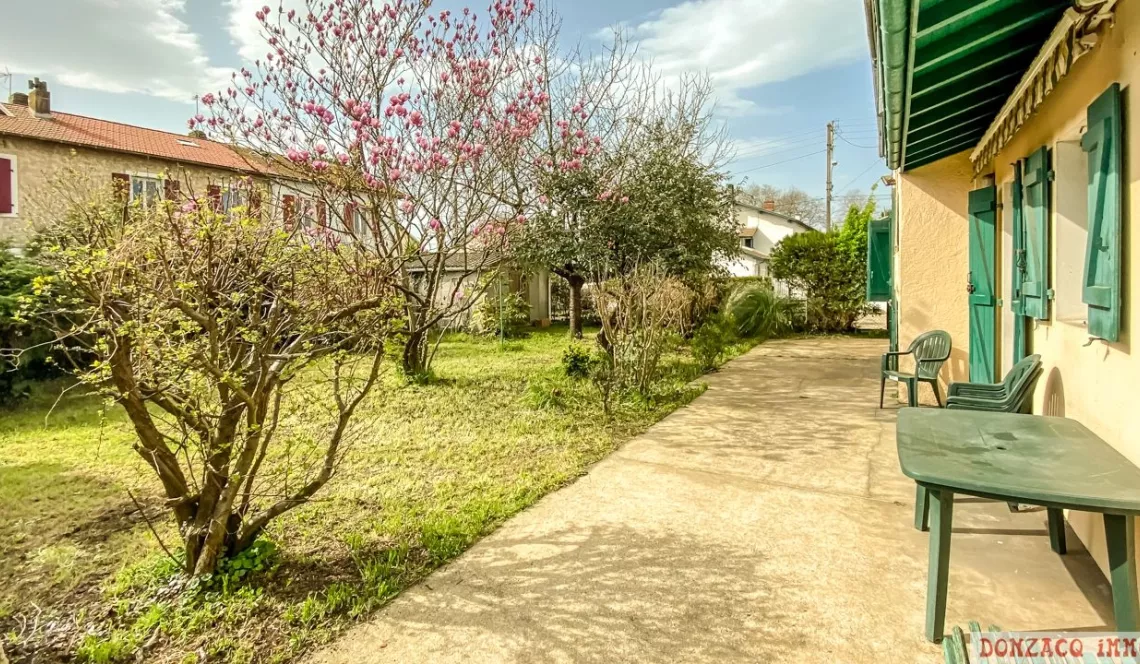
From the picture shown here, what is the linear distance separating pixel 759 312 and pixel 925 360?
9271 mm

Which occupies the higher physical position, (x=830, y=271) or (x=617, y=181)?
(x=617, y=181)

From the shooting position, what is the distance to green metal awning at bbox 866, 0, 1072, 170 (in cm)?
273

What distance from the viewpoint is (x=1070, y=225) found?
3605mm

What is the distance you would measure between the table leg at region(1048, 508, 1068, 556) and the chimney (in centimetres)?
2307

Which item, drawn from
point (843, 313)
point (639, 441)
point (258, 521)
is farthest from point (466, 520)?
point (843, 313)

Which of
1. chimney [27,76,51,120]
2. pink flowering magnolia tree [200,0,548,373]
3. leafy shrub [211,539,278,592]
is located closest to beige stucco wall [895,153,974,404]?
pink flowering magnolia tree [200,0,548,373]

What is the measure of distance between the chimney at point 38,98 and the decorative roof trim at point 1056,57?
877 inches

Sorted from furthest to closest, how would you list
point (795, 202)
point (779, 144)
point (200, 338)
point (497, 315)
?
point (795, 202)
point (779, 144)
point (497, 315)
point (200, 338)

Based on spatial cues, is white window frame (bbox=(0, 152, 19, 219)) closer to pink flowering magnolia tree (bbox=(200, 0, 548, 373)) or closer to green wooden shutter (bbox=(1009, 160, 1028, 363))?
pink flowering magnolia tree (bbox=(200, 0, 548, 373))

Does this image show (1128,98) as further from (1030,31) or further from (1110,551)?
(1110,551)

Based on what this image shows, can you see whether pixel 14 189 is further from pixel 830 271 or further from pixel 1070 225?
pixel 830 271

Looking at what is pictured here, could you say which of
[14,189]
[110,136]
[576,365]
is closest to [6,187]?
[14,189]

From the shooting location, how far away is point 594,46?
1191 cm

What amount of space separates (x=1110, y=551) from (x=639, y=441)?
3937 millimetres
